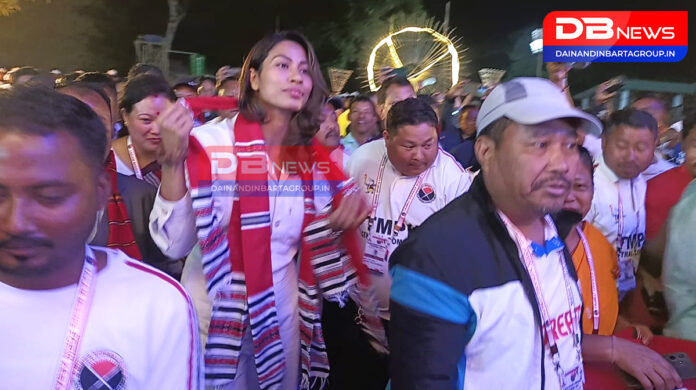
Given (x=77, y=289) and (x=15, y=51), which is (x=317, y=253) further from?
(x=15, y=51)

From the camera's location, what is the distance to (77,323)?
988 mm

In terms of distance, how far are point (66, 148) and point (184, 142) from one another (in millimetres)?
683

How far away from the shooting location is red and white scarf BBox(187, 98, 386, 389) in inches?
70.8

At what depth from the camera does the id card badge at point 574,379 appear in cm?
141

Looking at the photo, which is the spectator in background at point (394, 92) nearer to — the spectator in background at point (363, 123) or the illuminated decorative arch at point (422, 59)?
the spectator in background at point (363, 123)

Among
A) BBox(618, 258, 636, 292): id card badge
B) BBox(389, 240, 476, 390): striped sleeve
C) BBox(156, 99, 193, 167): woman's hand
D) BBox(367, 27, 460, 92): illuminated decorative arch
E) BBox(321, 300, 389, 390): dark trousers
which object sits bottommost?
BBox(321, 300, 389, 390): dark trousers

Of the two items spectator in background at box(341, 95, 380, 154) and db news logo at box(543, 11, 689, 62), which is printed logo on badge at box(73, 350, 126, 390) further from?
db news logo at box(543, 11, 689, 62)

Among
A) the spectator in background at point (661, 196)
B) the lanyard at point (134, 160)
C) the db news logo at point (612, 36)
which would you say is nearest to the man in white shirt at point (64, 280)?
the lanyard at point (134, 160)

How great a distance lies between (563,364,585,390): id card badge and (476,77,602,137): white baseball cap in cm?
72

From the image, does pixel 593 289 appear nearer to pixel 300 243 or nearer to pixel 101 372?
pixel 300 243

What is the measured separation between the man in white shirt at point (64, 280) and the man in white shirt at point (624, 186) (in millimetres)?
2699

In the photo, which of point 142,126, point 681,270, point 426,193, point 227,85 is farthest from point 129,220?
point 227,85

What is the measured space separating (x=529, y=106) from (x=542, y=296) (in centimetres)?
54

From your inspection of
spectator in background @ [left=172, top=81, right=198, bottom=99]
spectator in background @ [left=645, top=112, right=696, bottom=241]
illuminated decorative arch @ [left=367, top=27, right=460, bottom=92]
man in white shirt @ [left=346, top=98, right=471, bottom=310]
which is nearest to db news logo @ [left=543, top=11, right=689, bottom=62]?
illuminated decorative arch @ [left=367, top=27, right=460, bottom=92]
